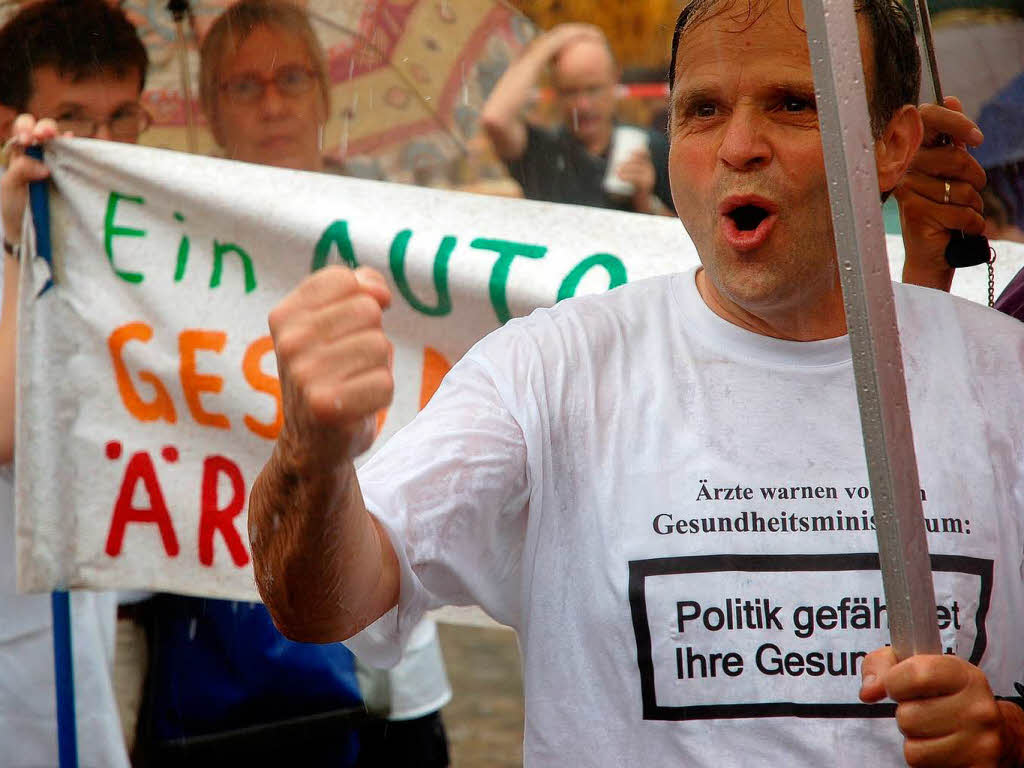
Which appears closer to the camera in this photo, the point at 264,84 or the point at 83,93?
the point at 264,84

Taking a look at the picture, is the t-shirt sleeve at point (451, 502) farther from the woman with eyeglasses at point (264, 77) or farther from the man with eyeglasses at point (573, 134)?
the man with eyeglasses at point (573, 134)

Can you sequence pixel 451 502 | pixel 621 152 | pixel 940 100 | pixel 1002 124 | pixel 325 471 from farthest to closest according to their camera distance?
pixel 621 152 < pixel 1002 124 < pixel 940 100 < pixel 451 502 < pixel 325 471

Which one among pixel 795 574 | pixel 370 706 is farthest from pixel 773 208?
pixel 370 706

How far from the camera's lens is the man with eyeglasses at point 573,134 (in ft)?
8.99

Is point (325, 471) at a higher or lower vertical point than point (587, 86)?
lower

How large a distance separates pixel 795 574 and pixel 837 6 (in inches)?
26.0

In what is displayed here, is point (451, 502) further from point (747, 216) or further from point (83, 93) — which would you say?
point (83, 93)

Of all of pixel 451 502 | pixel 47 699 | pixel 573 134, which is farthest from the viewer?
pixel 573 134

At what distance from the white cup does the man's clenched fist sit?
213 cm

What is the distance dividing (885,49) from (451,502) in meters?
0.82

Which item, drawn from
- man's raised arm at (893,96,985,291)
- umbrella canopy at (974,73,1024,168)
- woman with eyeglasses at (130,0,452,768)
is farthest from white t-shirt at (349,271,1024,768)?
woman with eyeglasses at (130,0,452,768)

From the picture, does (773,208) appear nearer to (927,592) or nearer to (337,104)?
(927,592)

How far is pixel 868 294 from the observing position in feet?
3.46

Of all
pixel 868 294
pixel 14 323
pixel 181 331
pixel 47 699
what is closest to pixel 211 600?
pixel 47 699
